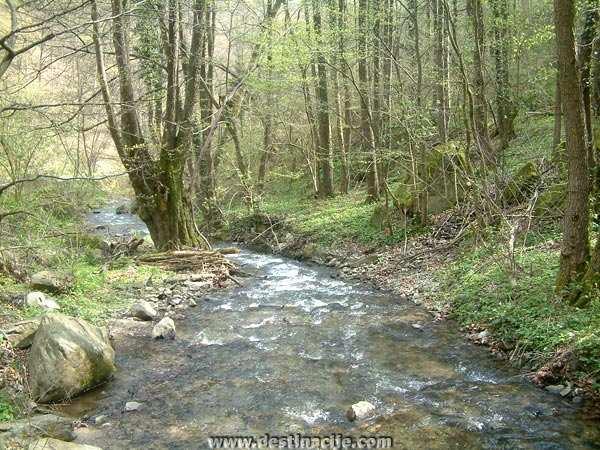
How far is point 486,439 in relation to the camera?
16.7 ft

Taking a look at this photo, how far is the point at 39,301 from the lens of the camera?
8.23 metres

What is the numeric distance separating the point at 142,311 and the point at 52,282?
5.58 ft

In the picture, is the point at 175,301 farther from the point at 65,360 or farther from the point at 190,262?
the point at 65,360

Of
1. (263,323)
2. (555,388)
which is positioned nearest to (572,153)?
(555,388)

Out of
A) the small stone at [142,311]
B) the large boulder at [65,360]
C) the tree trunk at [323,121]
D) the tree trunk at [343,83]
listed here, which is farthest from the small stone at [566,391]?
the tree trunk at [323,121]

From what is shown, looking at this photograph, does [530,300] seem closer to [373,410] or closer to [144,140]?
[373,410]

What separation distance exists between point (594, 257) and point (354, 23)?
11656 mm

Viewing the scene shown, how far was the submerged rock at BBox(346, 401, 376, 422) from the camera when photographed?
18.2 feet

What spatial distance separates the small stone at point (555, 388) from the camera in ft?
19.1

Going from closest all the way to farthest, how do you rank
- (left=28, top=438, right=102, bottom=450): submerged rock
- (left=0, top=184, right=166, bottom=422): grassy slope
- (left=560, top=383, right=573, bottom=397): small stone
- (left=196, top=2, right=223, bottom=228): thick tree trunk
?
(left=28, top=438, right=102, bottom=450): submerged rock
(left=560, top=383, right=573, bottom=397): small stone
(left=0, top=184, right=166, bottom=422): grassy slope
(left=196, top=2, right=223, bottom=228): thick tree trunk

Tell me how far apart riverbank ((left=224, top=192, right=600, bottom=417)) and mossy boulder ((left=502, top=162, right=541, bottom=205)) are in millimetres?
1038

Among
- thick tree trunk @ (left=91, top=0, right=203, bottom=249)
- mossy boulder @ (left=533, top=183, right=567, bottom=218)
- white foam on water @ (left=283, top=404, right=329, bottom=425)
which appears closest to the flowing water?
white foam on water @ (left=283, top=404, right=329, bottom=425)

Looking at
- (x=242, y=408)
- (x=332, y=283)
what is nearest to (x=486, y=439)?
(x=242, y=408)

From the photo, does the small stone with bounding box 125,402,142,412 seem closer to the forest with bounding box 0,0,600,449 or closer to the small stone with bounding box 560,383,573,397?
the forest with bounding box 0,0,600,449
